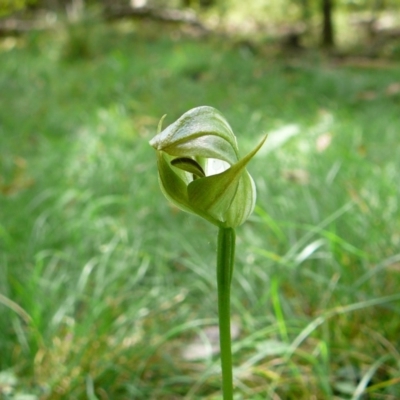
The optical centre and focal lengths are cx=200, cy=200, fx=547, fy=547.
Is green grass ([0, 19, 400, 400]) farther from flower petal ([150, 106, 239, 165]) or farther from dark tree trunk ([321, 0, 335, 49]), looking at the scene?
dark tree trunk ([321, 0, 335, 49])

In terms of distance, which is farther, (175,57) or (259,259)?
(175,57)

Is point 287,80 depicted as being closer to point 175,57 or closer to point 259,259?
point 175,57

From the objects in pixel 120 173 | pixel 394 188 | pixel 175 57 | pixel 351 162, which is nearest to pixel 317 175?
pixel 351 162

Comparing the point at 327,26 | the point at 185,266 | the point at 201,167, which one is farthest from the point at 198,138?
the point at 327,26

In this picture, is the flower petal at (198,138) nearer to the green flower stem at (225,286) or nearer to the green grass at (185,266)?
the green flower stem at (225,286)

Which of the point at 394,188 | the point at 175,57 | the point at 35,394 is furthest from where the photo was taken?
the point at 175,57

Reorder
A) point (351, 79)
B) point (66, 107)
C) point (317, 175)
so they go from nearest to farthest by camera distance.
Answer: point (317, 175) < point (66, 107) < point (351, 79)

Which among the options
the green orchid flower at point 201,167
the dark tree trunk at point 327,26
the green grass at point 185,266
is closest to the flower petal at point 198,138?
the green orchid flower at point 201,167
